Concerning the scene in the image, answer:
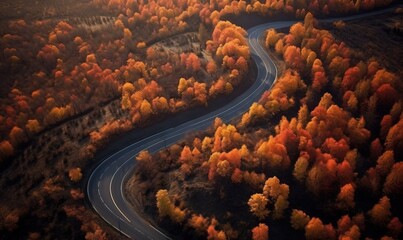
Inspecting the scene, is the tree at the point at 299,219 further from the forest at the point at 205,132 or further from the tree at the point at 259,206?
the tree at the point at 259,206

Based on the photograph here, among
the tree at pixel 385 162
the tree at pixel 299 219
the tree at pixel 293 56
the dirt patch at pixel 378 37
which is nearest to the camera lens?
the tree at pixel 299 219

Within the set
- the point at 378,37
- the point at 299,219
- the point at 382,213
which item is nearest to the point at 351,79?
the point at 378,37

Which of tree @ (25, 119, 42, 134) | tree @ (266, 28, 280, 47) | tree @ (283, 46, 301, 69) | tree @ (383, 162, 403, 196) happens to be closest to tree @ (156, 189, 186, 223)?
tree @ (25, 119, 42, 134)

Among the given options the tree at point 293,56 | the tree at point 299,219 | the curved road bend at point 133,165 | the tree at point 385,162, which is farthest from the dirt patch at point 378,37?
the tree at point 299,219

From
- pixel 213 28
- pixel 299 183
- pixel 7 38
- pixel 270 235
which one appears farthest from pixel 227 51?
pixel 7 38

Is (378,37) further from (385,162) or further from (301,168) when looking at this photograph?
(301,168)

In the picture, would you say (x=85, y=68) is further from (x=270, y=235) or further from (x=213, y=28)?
(x=270, y=235)
